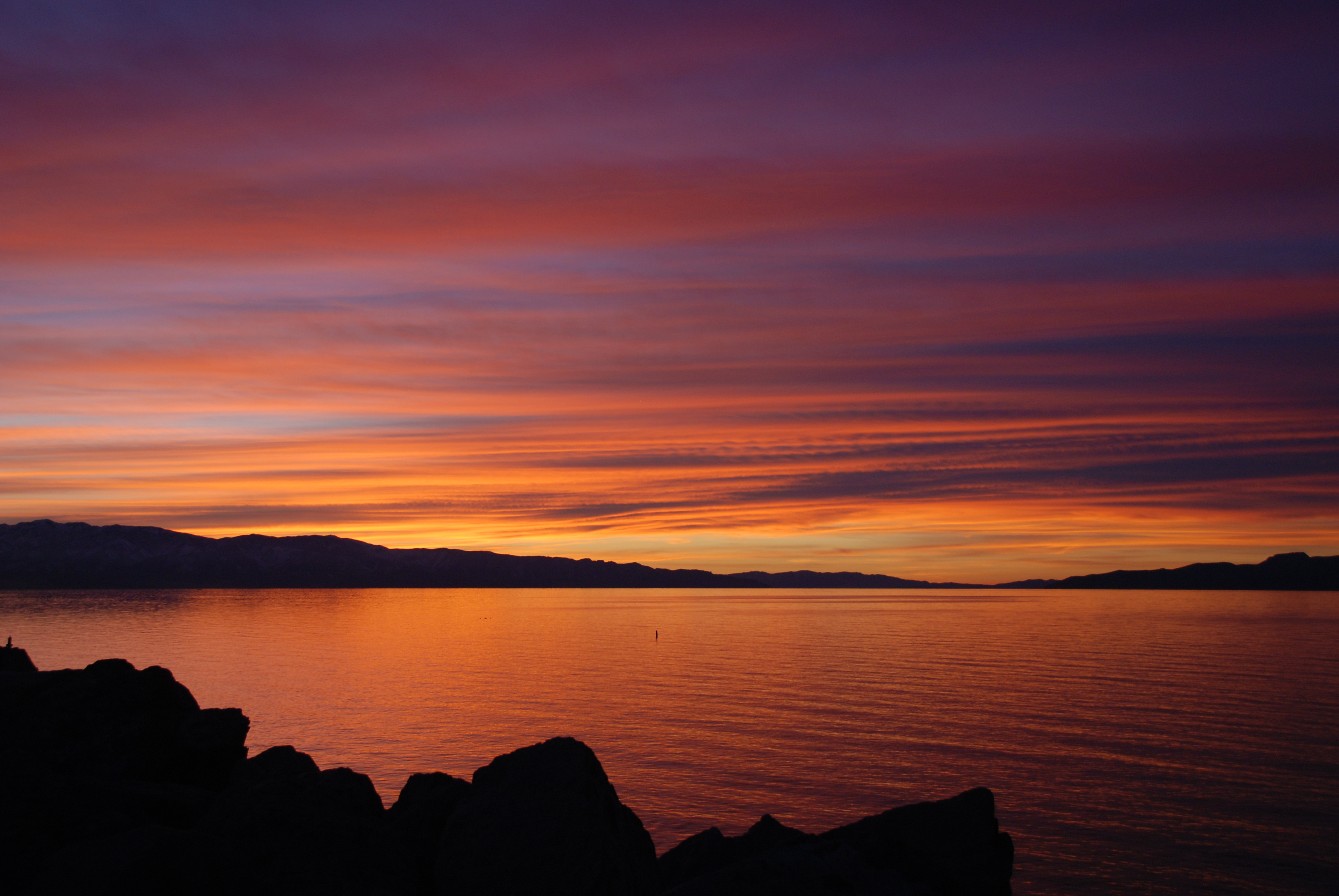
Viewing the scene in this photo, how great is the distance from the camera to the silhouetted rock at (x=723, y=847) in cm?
1240

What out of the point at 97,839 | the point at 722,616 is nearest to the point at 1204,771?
the point at 97,839

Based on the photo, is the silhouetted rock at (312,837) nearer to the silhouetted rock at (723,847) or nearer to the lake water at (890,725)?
the silhouetted rock at (723,847)

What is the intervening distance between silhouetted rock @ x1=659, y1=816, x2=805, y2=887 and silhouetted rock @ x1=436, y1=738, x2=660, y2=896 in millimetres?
586

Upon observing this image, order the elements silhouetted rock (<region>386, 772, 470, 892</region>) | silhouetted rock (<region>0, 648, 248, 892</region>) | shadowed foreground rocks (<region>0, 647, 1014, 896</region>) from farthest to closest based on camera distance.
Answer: silhouetted rock (<region>386, 772, 470, 892</region>) < silhouetted rock (<region>0, 648, 248, 892</region>) < shadowed foreground rocks (<region>0, 647, 1014, 896</region>)

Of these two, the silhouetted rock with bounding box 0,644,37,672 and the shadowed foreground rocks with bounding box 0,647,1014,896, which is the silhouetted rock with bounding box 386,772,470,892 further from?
the silhouetted rock with bounding box 0,644,37,672

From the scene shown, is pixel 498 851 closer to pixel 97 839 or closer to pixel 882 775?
pixel 97 839

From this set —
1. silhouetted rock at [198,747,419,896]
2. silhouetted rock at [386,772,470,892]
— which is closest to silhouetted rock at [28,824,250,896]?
silhouetted rock at [198,747,419,896]

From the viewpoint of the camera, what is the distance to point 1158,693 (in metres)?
56.5

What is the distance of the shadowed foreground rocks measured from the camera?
937 cm

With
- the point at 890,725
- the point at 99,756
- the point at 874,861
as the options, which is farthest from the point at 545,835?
the point at 890,725

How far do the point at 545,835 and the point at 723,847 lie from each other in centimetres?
313

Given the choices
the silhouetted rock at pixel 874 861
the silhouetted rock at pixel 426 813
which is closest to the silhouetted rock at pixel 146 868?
the silhouetted rock at pixel 426 813

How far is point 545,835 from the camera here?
11.5 metres

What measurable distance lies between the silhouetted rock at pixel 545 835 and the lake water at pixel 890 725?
16.6 metres
